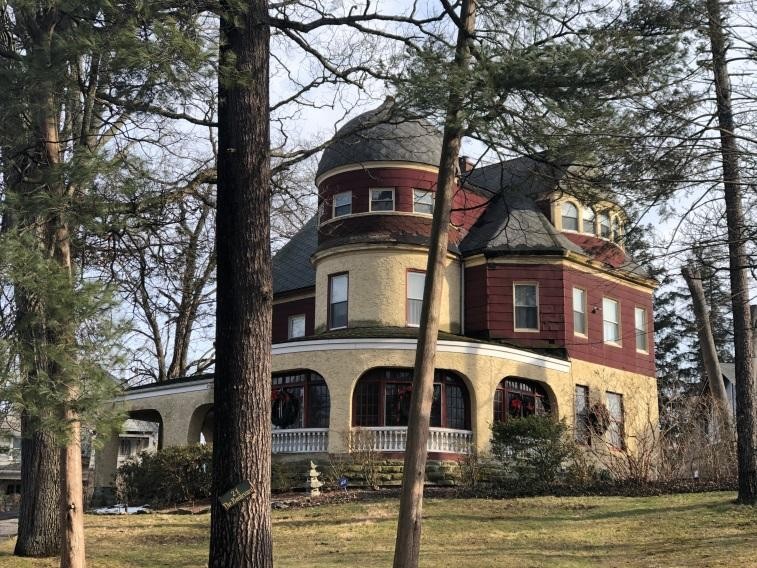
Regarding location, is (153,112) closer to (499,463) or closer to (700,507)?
(700,507)

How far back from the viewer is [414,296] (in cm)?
2464

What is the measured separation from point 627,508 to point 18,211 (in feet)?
37.7

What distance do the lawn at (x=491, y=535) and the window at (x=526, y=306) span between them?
8.83 metres

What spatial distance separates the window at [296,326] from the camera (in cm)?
2927

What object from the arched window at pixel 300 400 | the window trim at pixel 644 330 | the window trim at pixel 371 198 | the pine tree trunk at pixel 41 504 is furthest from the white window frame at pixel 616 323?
the pine tree trunk at pixel 41 504

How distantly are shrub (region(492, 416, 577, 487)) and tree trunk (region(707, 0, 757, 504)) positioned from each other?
4230 mm

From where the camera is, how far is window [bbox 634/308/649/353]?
2856 centimetres

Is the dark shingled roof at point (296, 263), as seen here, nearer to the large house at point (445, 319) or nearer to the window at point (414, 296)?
the large house at point (445, 319)

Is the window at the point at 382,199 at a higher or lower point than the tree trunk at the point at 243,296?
higher

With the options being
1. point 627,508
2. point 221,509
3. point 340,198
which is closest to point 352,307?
point 340,198

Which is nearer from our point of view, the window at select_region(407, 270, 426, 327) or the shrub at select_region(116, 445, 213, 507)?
the shrub at select_region(116, 445, 213, 507)

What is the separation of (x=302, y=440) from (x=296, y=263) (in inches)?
382

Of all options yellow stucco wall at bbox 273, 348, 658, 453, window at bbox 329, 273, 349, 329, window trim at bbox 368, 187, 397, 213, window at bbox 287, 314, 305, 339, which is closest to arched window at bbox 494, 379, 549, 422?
yellow stucco wall at bbox 273, 348, 658, 453

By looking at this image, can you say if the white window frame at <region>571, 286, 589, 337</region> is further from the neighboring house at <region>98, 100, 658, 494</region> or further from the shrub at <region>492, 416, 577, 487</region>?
the shrub at <region>492, 416, 577, 487</region>
